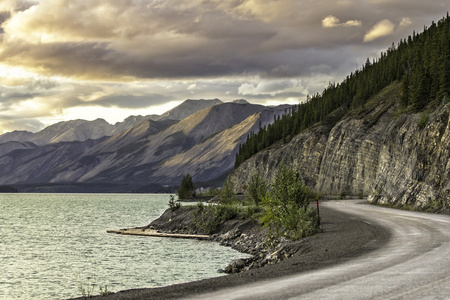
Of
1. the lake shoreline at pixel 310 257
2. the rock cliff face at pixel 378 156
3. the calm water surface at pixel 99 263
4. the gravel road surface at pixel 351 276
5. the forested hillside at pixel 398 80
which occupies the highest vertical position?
the forested hillside at pixel 398 80

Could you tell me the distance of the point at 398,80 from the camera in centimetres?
12169

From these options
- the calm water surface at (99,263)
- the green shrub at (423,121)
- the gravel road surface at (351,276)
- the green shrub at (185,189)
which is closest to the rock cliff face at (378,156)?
the green shrub at (423,121)

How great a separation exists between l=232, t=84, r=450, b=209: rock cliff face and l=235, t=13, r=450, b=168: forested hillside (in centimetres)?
526

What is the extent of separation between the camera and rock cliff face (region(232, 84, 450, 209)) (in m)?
48.3

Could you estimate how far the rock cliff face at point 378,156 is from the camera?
48.3 metres

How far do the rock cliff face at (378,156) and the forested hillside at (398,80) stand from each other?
5260 millimetres

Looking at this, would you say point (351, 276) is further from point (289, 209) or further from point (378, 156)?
point (378, 156)

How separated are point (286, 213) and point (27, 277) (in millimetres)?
18975

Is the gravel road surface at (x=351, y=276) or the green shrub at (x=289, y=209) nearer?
the gravel road surface at (x=351, y=276)

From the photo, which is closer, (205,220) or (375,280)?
(375,280)

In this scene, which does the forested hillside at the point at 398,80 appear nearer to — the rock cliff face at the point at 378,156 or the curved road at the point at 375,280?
the rock cliff face at the point at 378,156

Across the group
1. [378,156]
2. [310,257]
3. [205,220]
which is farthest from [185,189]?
[310,257]

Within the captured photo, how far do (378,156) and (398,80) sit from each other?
126 feet

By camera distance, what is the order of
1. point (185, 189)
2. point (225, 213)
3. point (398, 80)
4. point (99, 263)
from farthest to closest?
point (185, 189), point (398, 80), point (225, 213), point (99, 263)
